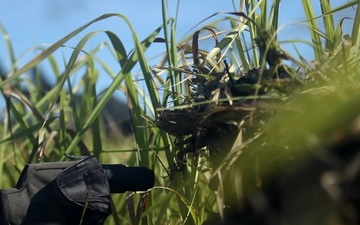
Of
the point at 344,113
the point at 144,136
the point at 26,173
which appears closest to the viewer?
the point at 344,113

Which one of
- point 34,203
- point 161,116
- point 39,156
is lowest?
point 39,156

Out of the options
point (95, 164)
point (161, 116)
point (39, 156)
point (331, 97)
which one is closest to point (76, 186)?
point (95, 164)

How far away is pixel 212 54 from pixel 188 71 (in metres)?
0.12

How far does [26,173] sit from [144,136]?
0.45m

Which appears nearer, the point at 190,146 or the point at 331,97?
the point at 331,97

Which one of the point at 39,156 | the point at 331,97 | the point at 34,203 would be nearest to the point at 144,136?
the point at 39,156

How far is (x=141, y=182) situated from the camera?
1263mm

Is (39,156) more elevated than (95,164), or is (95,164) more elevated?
Answer: (95,164)

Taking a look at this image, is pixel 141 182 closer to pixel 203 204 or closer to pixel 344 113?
pixel 203 204

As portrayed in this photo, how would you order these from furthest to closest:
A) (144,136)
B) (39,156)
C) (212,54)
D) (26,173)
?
(39,156), (144,136), (212,54), (26,173)

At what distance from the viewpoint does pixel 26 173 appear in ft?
3.97

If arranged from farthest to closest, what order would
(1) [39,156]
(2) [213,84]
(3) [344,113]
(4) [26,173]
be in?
(1) [39,156], (4) [26,173], (2) [213,84], (3) [344,113]

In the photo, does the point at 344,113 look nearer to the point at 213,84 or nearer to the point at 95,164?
the point at 213,84

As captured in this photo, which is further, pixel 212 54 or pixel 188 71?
pixel 212 54
